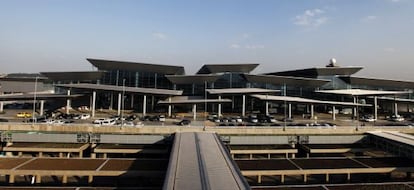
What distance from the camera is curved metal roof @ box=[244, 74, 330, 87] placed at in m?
69.4

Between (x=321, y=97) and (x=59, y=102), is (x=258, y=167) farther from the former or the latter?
(x=59, y=102)

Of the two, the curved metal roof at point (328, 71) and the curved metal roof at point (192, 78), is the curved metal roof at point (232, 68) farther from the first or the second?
the curved metal roof at point (328, 71)

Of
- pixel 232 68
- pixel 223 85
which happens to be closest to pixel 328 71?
pixel 232 68

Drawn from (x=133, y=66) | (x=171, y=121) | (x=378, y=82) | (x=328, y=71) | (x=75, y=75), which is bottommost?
(x=171, y=121)

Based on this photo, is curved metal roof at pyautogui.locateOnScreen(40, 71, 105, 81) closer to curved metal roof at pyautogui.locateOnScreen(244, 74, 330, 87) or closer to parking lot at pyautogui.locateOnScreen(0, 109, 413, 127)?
parking lot at pyautogui.locateOnScreen(0, 109, 413, 127)

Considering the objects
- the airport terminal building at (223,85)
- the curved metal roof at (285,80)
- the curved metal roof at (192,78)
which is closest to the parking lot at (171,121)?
the airport terminal building at (223,85)

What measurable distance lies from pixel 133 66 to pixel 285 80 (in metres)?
35.4

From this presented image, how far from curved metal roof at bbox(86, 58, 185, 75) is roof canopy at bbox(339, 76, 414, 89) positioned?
4109 centimetres

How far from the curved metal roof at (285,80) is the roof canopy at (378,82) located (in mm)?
6663

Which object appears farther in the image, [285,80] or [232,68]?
[232,68]

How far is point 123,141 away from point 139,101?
33547 mm

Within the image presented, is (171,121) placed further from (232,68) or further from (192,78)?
(232,68)

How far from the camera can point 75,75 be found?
67.3m

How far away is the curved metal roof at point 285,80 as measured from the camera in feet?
228
